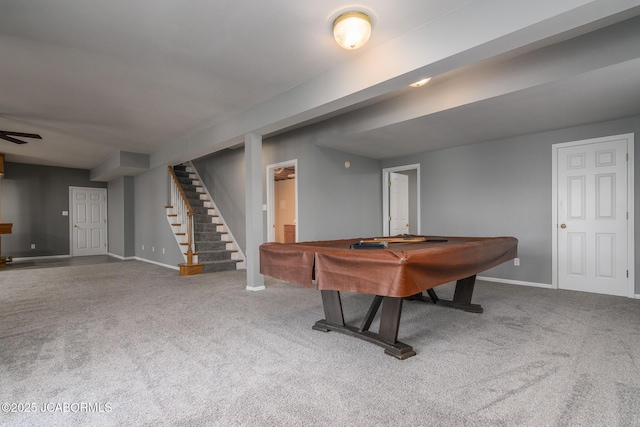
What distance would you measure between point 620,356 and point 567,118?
2871 mm

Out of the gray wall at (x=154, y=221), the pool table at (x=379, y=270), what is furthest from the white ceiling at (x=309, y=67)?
the gray wall at (x=154, y=221)

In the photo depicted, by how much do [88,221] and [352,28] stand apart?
10.2 metres

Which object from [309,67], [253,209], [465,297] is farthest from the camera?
[253,209]

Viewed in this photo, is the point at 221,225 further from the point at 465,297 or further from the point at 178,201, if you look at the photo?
the point at 465,297

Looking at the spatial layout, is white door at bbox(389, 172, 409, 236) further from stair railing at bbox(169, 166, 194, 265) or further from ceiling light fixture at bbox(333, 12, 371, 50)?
ceiling light fixture at bbox(333, 12, 371, 50)

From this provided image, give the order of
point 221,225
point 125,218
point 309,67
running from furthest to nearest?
point 125,218, point 221,225, point 309,67

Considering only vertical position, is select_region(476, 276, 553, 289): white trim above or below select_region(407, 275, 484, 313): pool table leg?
below

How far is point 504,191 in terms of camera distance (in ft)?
16.5

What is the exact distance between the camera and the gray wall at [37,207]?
8.51 meters

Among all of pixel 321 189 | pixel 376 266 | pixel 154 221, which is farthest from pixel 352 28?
pixel 154 221

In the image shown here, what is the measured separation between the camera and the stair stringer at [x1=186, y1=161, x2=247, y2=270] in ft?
21.9

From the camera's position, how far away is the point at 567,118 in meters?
3.99

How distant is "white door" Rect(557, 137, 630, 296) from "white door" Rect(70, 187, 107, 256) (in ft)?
36.8

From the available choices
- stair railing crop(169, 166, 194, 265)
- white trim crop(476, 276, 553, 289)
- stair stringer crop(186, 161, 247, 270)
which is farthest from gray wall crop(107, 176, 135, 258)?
white trim crop(476, 276, 553, 289)
